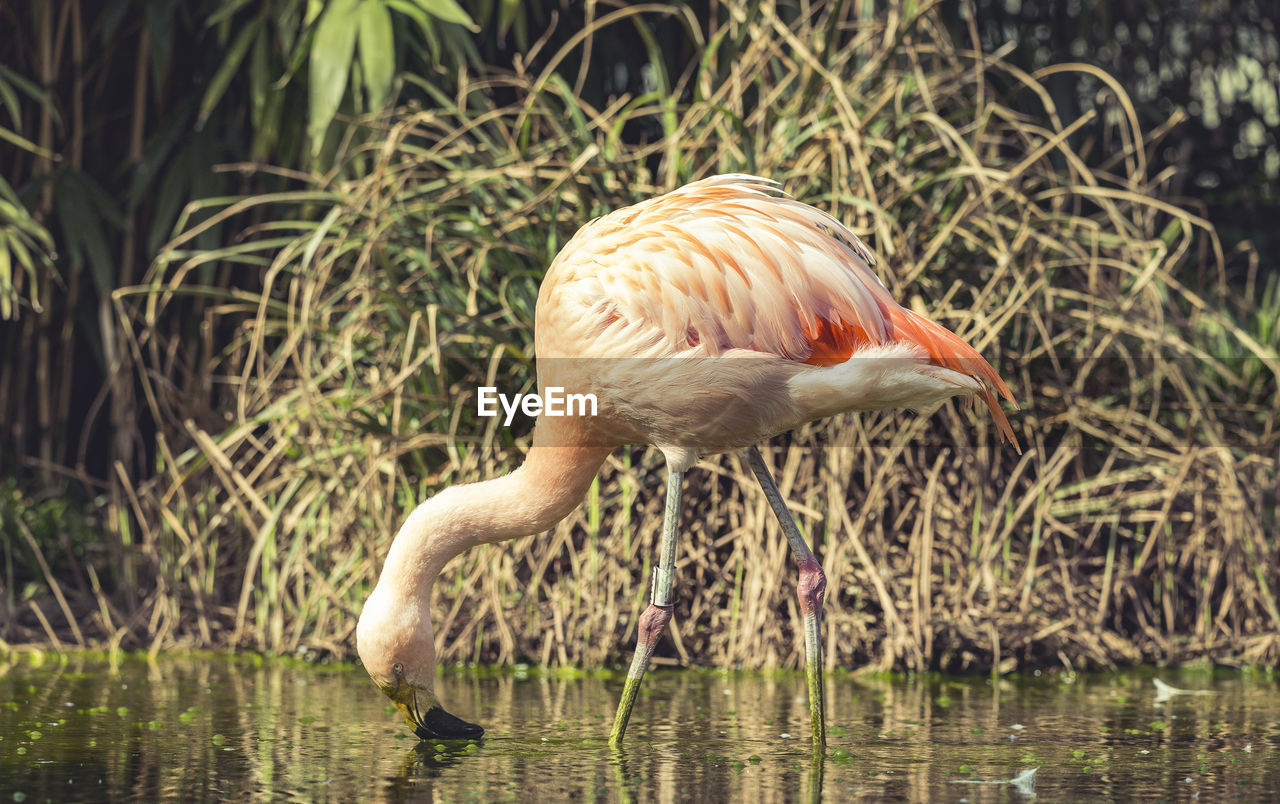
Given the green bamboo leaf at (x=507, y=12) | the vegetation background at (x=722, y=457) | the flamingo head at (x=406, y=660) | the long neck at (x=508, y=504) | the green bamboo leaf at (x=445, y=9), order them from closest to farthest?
1. the flamingo head at (x=406, y=660)
2. the long neck at (x=508, y=504)
3. the vegetation background at (x=722, y=457)
4. the green bamboo leaf at (x=445, y=9)
5. the green bamboo leaf at (x=507, y=12)

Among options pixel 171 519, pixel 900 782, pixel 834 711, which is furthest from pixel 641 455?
pixel 900 782

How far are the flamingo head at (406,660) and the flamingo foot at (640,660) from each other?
398mm

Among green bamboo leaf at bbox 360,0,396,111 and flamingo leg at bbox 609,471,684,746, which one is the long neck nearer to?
flamingo leg at bbox 609,471,684,746

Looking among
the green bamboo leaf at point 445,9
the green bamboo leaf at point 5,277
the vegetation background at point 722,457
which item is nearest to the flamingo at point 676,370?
the vegetation background at point 722,457

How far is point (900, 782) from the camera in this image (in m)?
3.87

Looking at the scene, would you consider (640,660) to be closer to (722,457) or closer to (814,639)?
(814,639)

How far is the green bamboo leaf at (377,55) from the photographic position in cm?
654

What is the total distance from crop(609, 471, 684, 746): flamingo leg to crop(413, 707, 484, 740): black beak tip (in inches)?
16.0

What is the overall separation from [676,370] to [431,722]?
1216mm

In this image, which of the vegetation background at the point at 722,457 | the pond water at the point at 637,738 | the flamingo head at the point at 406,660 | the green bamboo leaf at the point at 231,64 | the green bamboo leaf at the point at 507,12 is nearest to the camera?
the pond water at the point at 637,738

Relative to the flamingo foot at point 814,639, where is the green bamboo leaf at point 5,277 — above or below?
above

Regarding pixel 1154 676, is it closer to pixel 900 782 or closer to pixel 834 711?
pixel 834 711

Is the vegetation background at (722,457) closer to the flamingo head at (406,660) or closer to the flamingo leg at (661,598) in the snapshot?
the flamingo leg at (661,598)

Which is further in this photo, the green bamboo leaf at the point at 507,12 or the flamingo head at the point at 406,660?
the green bamboo leaf at the point at 507,12
